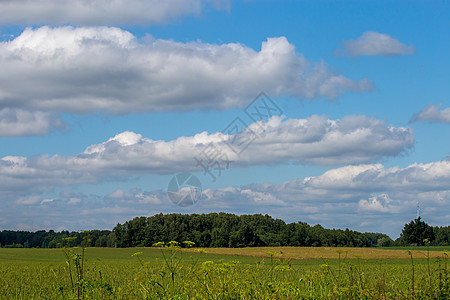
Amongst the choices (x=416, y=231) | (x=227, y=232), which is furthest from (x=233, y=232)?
(x=416, y=231)

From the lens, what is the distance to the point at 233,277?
9273 millimetres

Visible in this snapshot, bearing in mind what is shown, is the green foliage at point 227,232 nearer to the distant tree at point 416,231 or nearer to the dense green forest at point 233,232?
the dense green forest at point 233,232

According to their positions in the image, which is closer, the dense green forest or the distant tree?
the dense green forest

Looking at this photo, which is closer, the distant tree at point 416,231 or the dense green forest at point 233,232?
the dense green forest at point 233,232

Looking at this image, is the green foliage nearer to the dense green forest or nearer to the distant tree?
the dense green forest

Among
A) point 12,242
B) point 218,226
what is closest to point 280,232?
point 218,226

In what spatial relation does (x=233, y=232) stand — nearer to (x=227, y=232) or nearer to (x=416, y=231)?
(x=227, y=232)

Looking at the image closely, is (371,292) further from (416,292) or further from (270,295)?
(270,295)

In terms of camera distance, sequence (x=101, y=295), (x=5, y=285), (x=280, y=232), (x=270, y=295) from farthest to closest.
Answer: (x=280, y=232) < (x=5, y=285) < (x=101, y=295) < (x=270, y=295)

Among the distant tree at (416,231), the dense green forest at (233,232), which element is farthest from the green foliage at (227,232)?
the distant tree at (416,231)

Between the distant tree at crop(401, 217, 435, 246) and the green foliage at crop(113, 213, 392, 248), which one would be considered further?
the distant tree at crop(401, 217, 435, 246)

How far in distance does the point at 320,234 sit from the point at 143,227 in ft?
155

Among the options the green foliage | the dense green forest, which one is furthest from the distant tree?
the green foliage

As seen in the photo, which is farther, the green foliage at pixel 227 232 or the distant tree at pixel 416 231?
the distant tree at pixel 416 231
